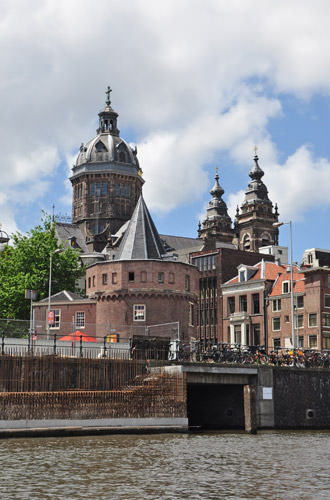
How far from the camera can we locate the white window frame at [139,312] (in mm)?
64562

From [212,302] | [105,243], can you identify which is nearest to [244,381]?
[212,302]

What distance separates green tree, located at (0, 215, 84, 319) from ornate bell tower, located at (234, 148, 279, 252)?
2980 inches

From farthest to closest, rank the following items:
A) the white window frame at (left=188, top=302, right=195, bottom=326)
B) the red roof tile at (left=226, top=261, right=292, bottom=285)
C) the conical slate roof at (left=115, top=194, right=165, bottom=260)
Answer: the red roof tile at (left=226, top=261, right=292, bottom=285), the white window frame at (left=188, top=302, right=195, bottom=326), the conical slate roof at (left=115, top=194, right=165, bottom=260)

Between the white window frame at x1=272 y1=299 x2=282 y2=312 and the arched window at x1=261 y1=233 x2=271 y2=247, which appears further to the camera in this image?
the arched window at x1=261 y1=233 x2=271 y2=247

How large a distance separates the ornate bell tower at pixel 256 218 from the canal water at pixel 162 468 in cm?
11940

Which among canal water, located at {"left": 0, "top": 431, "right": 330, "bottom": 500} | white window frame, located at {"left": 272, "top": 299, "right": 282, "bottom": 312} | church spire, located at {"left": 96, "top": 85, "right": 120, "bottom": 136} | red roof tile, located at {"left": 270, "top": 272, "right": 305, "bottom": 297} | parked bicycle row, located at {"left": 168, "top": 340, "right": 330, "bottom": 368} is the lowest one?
canal water, located at {"left": 0, "top": 431, "right": 330, "bottom": 500}

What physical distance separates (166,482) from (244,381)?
2667 centimetres

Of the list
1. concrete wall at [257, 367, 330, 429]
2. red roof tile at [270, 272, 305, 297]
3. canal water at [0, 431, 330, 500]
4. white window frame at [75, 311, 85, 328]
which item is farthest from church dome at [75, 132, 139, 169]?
canal water at [0, 431, 330, 500]

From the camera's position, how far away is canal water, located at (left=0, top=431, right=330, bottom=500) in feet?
71.8

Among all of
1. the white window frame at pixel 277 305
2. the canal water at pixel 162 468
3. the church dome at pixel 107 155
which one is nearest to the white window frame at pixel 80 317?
the white window frame at pixel 277 305

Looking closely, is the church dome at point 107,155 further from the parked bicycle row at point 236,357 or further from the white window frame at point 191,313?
the parked bicycle row at point 236,357

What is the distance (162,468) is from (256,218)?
132524 mm

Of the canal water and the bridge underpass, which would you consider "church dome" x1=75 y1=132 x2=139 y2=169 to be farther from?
the canal water

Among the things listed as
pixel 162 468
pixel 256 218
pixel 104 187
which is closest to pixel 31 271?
pixel 104 187
